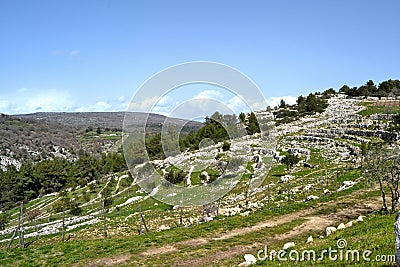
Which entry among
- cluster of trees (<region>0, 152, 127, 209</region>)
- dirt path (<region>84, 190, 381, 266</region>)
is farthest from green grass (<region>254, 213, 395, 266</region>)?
cluster of trees (<region>0, 152, 127, 209</region>)

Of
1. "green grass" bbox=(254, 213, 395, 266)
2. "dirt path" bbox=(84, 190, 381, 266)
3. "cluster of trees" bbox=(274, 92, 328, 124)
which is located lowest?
"dirt path" bbox=(84, 190, 381, 266)

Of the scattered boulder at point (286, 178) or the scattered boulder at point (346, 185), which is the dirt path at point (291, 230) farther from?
the scattered boulder at point (286, 178)

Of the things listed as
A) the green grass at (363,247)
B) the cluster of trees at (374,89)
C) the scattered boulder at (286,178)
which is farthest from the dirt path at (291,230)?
the cluster of trees at (374,89)

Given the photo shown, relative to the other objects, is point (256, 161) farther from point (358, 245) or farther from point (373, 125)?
point (358, 245)

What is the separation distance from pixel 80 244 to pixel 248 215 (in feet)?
36.5

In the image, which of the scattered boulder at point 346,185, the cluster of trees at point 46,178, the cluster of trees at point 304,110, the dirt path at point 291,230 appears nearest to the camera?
the dirt path at point 291,230

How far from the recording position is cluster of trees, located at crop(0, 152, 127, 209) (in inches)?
3883

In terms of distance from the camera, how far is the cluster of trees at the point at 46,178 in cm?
9862

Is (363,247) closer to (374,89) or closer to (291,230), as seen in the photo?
(291,230)

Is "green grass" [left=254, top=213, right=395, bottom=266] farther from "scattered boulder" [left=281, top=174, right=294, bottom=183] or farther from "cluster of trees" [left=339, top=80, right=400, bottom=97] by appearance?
"cluster of trees" [left=339, top=80, right=400, bottom=97]

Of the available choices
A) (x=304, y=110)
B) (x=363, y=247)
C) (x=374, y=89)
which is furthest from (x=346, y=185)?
(x=374, y=89)

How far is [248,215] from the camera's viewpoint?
84.7 ft

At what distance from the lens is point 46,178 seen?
103m

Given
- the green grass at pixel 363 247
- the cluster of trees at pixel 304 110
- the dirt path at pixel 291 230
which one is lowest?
the dirt path at pixel 291 230
